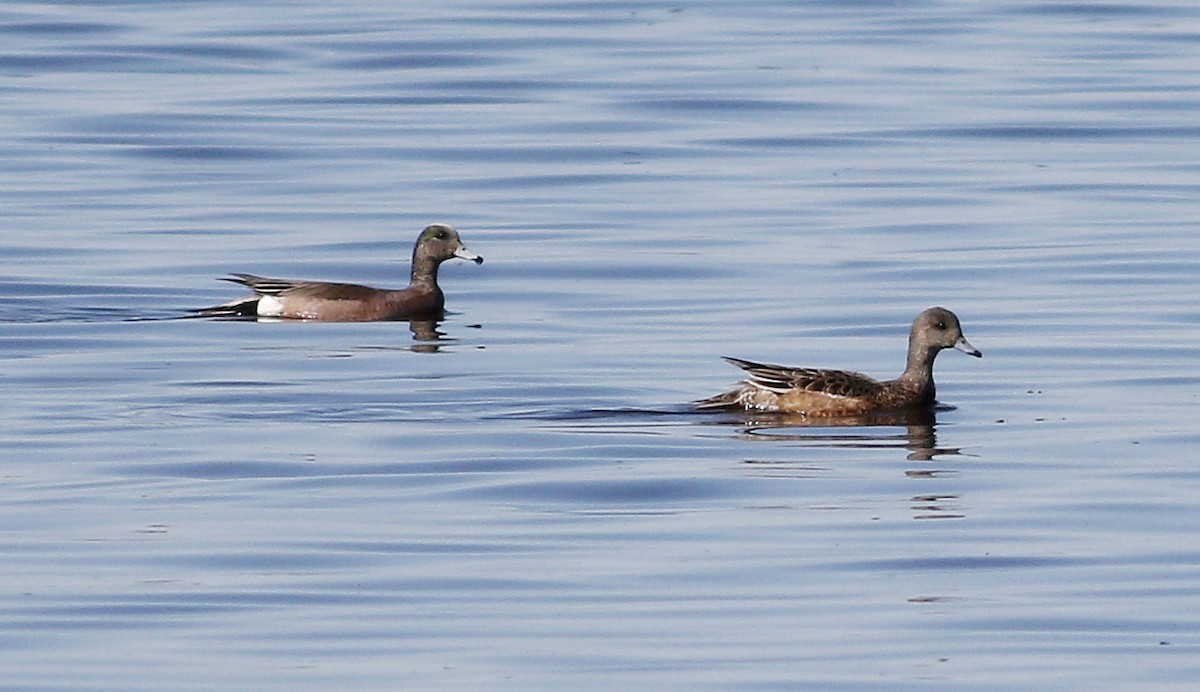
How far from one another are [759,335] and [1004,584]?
6.60 m

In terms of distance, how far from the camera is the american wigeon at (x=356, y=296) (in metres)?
18.0

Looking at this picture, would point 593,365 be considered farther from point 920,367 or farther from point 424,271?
point 424,271

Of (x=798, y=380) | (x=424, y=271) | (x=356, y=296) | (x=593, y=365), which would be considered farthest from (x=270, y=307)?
(x=798, y=380)

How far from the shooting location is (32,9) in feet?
122

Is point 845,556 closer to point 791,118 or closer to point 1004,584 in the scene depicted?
point 1004,584

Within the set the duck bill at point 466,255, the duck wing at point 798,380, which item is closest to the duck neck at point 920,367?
the duck wing at point 798,380

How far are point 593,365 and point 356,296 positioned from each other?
3.28 metres

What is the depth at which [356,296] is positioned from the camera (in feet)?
60.6

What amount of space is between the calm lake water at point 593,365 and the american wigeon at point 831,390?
7.0 inches

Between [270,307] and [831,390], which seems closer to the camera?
[831,390]

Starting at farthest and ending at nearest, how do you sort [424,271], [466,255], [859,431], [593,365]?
[466,255] → [424,271] → [593,365] → [859,431]

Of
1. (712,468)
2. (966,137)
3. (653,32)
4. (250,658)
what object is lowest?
(250,658)

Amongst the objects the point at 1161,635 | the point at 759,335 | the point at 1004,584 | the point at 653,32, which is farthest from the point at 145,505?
the point at 653,32

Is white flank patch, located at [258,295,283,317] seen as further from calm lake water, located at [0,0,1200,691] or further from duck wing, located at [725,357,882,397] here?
duck wing, located at [725,357,882,397]
